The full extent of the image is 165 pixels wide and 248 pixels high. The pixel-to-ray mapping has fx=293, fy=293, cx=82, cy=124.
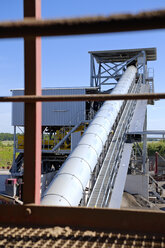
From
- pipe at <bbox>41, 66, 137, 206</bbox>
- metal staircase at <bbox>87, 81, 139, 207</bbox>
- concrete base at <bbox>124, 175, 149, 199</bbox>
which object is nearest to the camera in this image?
pipe at <bbox>41, 66, 137, 206</bbox>

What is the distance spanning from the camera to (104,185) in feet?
27.2

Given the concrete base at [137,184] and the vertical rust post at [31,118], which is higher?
the vertical rust post at [31,118]

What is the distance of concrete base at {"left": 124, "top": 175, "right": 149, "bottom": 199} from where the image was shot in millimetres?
17141

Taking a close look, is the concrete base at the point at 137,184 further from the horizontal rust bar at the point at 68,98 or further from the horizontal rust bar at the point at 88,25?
the horizontal rust bar at the point at 88,25

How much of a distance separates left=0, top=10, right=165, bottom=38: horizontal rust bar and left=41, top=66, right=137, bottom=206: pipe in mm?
4278

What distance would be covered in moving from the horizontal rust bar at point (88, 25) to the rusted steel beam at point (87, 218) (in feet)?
4.64

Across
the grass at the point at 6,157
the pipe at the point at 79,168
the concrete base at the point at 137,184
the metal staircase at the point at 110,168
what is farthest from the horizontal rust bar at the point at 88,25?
the grass at the point at 6,157

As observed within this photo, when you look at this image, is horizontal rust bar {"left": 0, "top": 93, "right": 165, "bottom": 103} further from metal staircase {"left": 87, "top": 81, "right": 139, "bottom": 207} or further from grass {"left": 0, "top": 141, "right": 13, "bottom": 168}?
grass {"left": 0, "top": 141, "right": 13, "bottom": 168}

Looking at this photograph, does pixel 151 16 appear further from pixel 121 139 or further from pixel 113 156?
pixel 121 139

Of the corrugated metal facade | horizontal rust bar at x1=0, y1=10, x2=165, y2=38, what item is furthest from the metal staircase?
the corrugated metal facade

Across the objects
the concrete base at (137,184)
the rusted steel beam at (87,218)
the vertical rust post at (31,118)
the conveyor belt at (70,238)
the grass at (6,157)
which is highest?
the vertical rust post at (31,118)

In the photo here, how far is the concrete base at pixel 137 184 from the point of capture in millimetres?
17141

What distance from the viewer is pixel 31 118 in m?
2.38

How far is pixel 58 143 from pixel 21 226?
17849 millimetres
